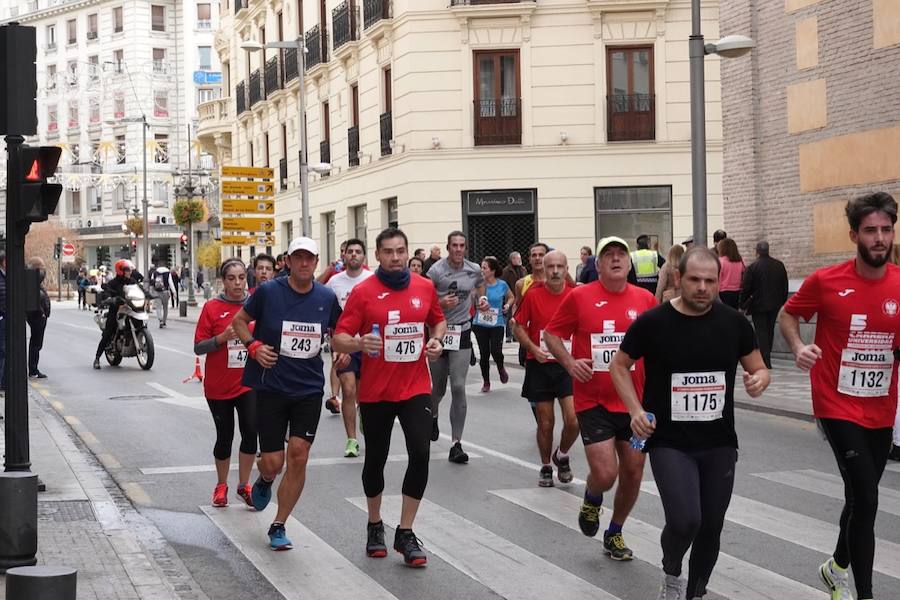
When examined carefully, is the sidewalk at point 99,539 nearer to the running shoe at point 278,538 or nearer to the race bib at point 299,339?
the running shoe at point 278,538

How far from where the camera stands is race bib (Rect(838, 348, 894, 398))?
6.14 m

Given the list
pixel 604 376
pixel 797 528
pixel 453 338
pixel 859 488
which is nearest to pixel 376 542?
pixel 604 376

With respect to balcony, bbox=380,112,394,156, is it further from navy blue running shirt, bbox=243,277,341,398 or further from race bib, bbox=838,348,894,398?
race bib, bbox=838,348,894,398

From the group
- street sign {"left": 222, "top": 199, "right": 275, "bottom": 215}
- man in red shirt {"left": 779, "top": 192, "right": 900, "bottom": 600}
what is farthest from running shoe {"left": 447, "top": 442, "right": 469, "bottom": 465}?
street sign {"left": 222, "top": 199, "right": 275, "bottom": 215}

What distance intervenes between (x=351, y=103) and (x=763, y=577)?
3123 cm

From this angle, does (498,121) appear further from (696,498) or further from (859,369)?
(696,498)

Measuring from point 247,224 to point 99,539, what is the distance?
30117 millimetres

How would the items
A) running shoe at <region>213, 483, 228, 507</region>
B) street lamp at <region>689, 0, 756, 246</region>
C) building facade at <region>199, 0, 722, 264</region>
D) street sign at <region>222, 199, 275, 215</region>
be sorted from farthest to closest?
street sign at <region>222, 199, 275, 215</region>, building facade at <region>199, 0, 722, 264</region>, street lamp at <region>689, 0, 756, 246</region>, running shoe at <region>213, 483, 228, 507</region>

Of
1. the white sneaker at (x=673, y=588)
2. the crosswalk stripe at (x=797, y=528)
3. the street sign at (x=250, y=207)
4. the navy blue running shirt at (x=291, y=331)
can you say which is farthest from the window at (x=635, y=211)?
the white sneaker at (x=673, y=588)

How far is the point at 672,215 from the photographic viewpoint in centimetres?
3192

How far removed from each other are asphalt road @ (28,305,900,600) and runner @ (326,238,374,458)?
22 centimetres

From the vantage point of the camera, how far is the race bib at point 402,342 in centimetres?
751

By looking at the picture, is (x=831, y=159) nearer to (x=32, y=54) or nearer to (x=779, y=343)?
(x=779, y=343)

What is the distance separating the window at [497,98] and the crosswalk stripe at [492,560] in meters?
23.6
